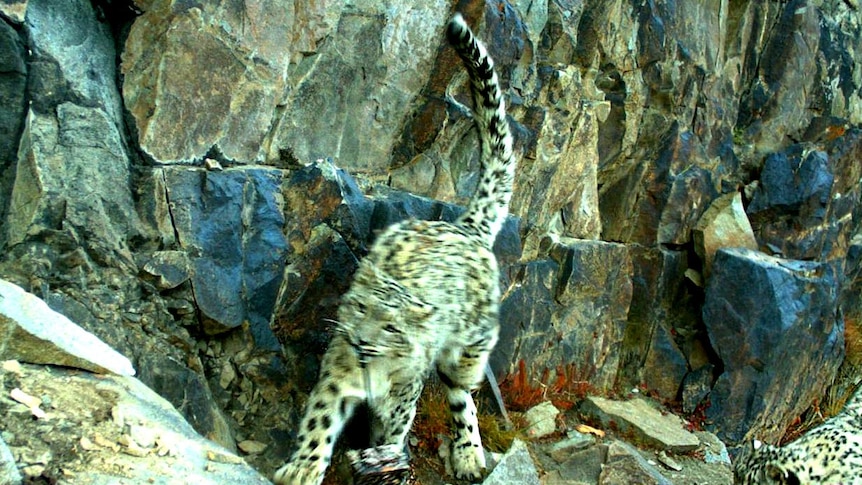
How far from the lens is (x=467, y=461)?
574 centimetres

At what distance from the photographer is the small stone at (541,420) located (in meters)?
7.39

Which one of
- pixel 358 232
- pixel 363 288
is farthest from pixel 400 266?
pixel 358 232

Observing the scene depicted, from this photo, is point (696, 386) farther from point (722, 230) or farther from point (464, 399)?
point (464, 399)

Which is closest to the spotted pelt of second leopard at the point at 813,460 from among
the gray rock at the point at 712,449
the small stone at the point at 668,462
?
the small stone at the point at 668,462

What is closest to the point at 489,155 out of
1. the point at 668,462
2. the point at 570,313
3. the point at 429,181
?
the point at 429,181

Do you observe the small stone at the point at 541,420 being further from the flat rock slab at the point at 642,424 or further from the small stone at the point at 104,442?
the small stone at the point at 104,442

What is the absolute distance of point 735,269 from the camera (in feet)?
31.7

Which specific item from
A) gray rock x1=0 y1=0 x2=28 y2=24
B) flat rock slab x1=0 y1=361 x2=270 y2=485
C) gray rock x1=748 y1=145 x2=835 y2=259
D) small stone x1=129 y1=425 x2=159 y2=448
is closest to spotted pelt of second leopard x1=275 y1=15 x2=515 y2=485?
flat rock slab x1=0 y1=361 x2=270 y2=485

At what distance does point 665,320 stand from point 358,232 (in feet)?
17.2

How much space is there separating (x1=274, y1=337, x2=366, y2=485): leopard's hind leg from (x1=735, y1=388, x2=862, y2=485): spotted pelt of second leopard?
2888 millimetres

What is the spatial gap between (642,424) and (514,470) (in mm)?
3170

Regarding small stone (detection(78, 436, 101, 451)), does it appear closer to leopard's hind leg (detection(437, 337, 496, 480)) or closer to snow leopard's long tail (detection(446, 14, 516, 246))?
leopard's hind leg (detection(437, 337, 496, 480))

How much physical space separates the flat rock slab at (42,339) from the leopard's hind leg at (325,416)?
106 centimetres

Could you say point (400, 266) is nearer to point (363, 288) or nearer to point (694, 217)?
point (363, 288)
